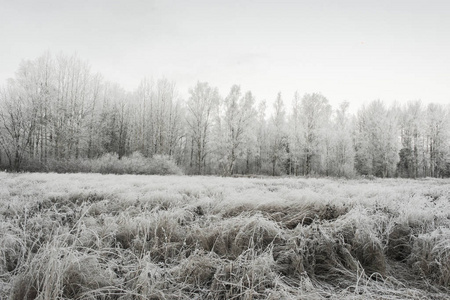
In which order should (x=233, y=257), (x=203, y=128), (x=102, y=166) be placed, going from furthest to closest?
(x=203, y=128) → (x=102, y=166) → (x=233, y=257)

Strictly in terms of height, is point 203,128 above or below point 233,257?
above

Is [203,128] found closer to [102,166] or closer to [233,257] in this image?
[102,166]

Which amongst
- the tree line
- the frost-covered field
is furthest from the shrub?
the frost-covered field

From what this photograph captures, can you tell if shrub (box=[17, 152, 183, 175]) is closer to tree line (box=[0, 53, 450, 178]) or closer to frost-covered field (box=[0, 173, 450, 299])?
tree line (box=[0, 53, 450, 178])

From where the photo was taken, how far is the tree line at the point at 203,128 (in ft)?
72.6

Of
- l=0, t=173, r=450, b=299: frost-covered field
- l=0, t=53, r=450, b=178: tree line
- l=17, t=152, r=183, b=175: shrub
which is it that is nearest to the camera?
l=0, t=173, r=450, b=299: frost-covered field

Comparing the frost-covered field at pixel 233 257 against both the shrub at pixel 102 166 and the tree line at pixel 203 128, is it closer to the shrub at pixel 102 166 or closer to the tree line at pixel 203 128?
the shrub at pixel 102 166

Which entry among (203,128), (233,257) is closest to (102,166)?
(203,128)

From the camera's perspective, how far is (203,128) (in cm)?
2833

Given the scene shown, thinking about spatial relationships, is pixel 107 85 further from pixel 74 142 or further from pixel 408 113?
pixel 408 113

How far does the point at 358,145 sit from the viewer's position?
3378cm

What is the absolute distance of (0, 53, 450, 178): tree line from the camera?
22.1 metres

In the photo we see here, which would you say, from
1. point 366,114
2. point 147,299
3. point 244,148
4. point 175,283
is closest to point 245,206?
point 175,283

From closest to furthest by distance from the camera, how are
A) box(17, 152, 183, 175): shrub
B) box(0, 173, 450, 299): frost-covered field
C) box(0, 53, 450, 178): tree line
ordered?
box(0, 173, 450, 299): frost-covered field, box(17, 152, 183, 175): shrub, box(0, 53, 450, 178): tree line
